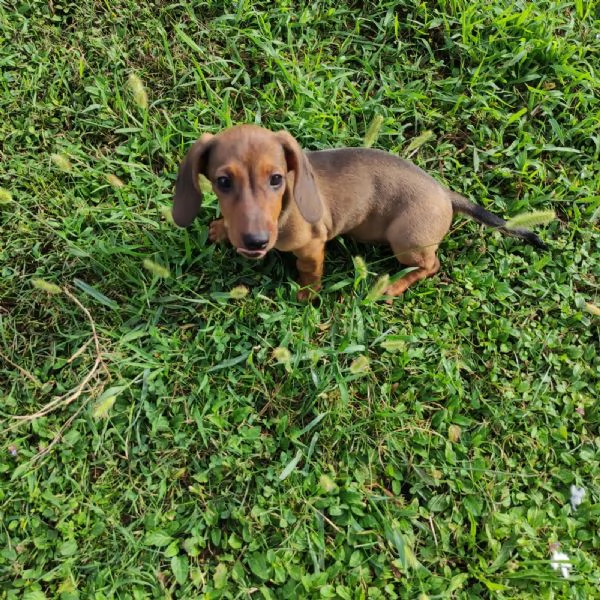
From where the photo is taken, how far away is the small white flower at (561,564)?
317cm

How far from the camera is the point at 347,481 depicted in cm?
329

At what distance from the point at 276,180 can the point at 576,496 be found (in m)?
2.73

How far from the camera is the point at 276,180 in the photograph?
2.92m

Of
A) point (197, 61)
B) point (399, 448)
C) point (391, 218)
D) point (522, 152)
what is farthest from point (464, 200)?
point (197, 61)

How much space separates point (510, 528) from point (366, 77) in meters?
3.48

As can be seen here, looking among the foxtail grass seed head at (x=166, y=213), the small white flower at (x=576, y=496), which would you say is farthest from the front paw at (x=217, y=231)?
the small white flower at (x=576, y=496)

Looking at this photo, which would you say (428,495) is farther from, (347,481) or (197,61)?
(197,61)

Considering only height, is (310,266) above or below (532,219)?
below

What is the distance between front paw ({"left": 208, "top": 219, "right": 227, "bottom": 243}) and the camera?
370cm

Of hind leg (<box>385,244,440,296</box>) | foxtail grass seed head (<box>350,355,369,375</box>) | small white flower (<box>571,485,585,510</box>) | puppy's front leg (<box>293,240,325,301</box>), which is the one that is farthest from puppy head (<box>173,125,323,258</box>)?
small white flower (<box>571,485,585,510</box>)

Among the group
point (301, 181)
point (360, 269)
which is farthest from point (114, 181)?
point (360, 269)

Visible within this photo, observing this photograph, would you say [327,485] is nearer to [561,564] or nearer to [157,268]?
[561,564]

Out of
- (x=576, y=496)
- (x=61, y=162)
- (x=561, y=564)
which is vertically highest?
(x=61, y=162)

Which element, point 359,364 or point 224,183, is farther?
point 359,364
